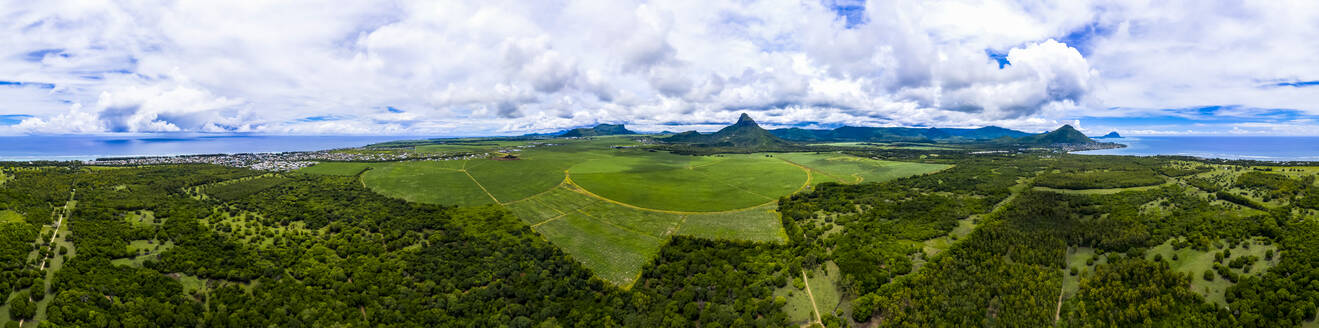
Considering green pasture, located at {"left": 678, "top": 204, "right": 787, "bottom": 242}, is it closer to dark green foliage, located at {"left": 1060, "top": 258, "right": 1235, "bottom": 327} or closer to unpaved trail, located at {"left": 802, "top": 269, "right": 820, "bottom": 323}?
unpaved trail, located at {"left": 802, "top": 269, "right": 820, "bottom": 323}

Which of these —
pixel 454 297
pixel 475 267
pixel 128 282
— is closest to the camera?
pixel 128 282

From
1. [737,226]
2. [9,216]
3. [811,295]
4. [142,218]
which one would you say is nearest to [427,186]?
[142,218]

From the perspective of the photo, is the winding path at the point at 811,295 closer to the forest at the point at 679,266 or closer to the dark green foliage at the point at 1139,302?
the forest at the point at 679,266

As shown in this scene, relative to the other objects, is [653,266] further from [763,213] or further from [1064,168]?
→ [1064,168]

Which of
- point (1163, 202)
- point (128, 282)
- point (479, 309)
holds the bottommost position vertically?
point (479, 309)

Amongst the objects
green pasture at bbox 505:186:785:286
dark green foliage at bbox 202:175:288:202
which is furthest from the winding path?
dark green foliage at bbox 202:175:288:202

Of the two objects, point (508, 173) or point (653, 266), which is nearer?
point (653, 266)

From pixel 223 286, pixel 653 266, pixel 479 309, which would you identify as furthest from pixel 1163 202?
pixel 223 286
